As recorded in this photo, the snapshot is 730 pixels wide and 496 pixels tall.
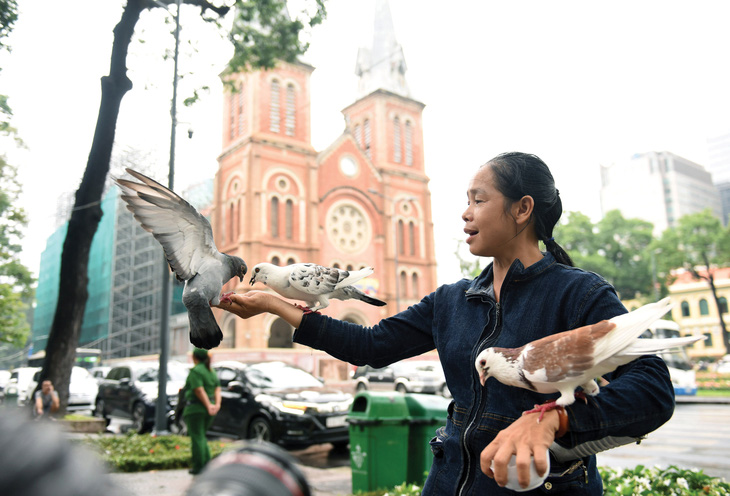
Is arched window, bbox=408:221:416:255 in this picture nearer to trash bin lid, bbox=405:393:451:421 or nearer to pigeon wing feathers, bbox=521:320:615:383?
trash bin lid, bbox=405:393:451:421

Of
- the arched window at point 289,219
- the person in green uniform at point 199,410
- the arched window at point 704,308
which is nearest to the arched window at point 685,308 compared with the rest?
the arched window at point 704,308

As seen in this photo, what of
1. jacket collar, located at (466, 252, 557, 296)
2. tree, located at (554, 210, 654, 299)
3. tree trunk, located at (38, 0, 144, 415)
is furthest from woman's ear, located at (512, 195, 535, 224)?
tree, located at (554, 210, 654, 299)

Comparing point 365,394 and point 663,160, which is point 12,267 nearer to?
point 365,394

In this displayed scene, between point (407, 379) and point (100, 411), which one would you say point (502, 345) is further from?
point (407, 379)

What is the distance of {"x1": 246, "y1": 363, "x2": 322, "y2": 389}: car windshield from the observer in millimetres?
10953

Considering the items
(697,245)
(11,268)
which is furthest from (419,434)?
(697,245)

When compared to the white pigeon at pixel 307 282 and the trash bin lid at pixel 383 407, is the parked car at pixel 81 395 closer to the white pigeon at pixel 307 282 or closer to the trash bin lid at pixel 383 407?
the trash bin lid at pixel 383 407

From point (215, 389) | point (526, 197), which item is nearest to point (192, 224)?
point (526, 197)

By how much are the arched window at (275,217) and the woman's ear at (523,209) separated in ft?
119

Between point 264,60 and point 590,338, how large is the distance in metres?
13.2

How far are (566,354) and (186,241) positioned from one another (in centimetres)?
143

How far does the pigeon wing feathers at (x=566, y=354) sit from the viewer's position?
164cm

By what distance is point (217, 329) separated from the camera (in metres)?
2.10

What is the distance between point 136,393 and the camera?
14.1 meters
